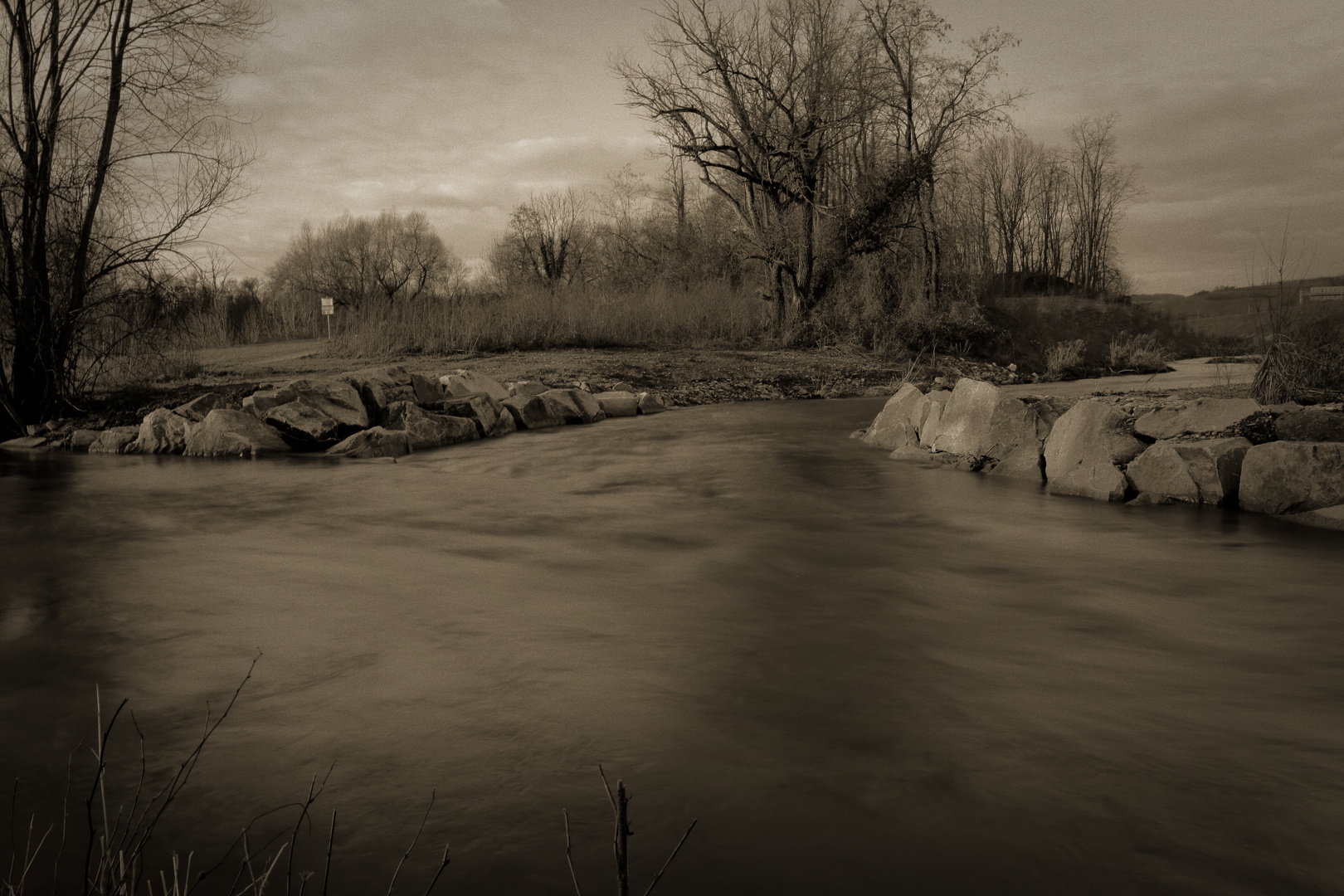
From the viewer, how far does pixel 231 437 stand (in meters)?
10.8

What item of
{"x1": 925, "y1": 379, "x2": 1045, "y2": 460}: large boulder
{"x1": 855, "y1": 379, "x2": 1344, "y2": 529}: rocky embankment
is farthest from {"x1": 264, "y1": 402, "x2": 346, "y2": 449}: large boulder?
{"x1": 925, "y1": 379, "x2": 1045, "y2": 460}: large boulder

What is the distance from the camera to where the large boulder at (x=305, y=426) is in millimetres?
11148

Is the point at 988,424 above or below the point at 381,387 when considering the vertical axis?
below

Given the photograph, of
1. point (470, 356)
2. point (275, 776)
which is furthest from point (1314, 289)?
point (470, 356)

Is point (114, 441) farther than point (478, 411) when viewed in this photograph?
No

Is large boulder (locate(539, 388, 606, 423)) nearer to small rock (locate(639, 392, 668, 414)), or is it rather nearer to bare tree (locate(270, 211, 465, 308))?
small rock (locate(639, 392, 668, 414))

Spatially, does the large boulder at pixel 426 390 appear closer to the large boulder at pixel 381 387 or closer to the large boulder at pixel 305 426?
the large boulder at pixel 381 387

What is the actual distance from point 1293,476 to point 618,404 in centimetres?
964

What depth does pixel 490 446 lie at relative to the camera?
452 inches

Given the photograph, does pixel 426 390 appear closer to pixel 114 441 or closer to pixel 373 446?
pixel 373 446

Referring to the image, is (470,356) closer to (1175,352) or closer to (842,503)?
(842,503)

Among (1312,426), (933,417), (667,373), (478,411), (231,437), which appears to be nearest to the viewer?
(1312,426)

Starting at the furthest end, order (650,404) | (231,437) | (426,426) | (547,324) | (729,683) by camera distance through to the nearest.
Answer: (547,324) < (650,404) < (426,426) < (231,437) < (729,683)

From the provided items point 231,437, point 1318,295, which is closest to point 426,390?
point 231,437
